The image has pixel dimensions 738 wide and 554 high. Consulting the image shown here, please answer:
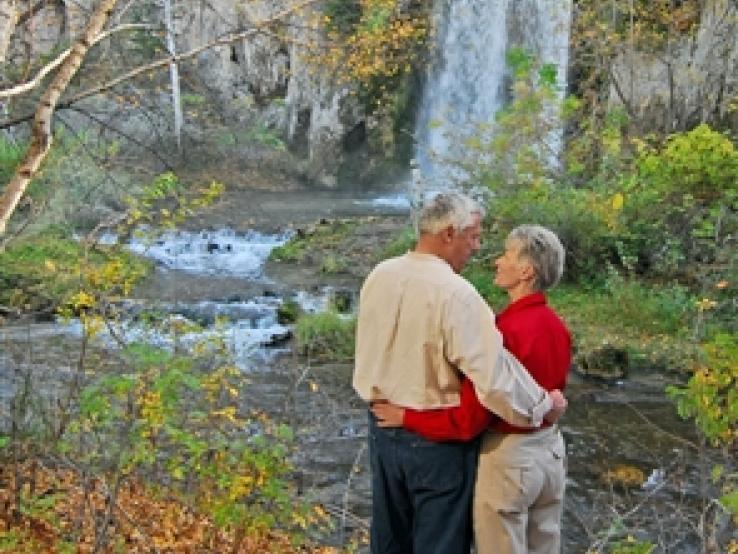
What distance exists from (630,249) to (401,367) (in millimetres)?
12394

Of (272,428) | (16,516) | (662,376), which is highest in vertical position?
(272,428)

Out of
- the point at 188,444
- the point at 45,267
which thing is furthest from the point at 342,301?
the point at 188,444

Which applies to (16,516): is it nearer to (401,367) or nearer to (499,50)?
(401,367)

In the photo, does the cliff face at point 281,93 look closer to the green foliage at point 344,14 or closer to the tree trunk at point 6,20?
the green foliage at point 344,14

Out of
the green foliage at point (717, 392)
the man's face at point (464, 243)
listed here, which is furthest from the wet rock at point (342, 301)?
the man's face at point (464, 243)

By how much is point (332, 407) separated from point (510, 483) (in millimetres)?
4821

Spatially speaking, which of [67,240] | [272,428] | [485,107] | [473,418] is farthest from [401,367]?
[485,107]

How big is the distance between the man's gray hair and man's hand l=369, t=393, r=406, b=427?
2.00ft

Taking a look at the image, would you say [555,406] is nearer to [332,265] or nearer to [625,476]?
[625,476]

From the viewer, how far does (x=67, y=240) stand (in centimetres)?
1580

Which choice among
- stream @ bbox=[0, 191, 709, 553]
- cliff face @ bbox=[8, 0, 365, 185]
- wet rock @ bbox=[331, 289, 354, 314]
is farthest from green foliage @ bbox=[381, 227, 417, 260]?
cliff face @ bbox=[8, 0, 365, 185]

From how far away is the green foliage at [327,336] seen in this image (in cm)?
1202

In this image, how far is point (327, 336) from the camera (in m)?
12.2

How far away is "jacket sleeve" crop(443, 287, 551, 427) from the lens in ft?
10.1
